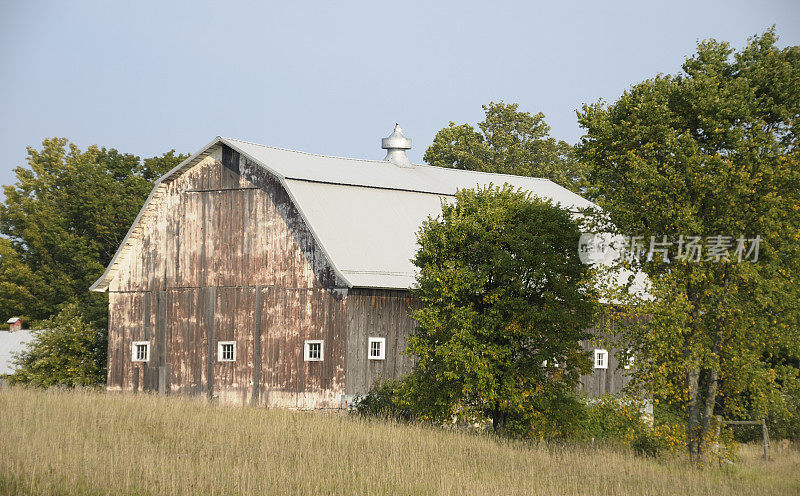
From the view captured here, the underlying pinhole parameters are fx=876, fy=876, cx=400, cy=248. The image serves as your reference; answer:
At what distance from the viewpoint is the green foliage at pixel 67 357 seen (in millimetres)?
32344

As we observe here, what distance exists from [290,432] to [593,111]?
9.47 metres

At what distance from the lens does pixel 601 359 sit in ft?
94.3

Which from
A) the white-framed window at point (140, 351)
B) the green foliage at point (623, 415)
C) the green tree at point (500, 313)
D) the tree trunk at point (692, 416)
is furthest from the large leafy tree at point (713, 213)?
the white-framed window at point (140, 351)

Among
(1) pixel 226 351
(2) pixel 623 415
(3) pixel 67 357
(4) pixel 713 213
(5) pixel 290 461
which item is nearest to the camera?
(5) pixel 290 461

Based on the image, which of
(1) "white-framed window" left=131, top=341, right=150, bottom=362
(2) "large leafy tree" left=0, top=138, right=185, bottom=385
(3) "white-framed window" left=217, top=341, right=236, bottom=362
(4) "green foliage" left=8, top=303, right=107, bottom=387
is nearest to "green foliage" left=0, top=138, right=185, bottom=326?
(2) "large leafy tree" left=0, top=138, right=185, bottom=385

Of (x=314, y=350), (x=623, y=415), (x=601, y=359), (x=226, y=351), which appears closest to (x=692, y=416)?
(x=623, y=415)

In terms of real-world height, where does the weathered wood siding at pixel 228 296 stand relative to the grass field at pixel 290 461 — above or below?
above

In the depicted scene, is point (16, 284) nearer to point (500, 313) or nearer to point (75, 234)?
point (75, 234)

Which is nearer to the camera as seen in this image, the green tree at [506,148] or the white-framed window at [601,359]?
the white-framed window at [601,359]

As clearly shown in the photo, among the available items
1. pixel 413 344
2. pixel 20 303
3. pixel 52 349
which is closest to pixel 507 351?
pixel 413 344

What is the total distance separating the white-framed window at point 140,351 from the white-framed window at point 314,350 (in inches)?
248

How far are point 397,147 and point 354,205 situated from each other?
708cm

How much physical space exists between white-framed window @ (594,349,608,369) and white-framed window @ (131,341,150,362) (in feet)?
47.0

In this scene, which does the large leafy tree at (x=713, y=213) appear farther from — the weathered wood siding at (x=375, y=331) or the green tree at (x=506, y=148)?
the green tree at (x=506, y=148)
